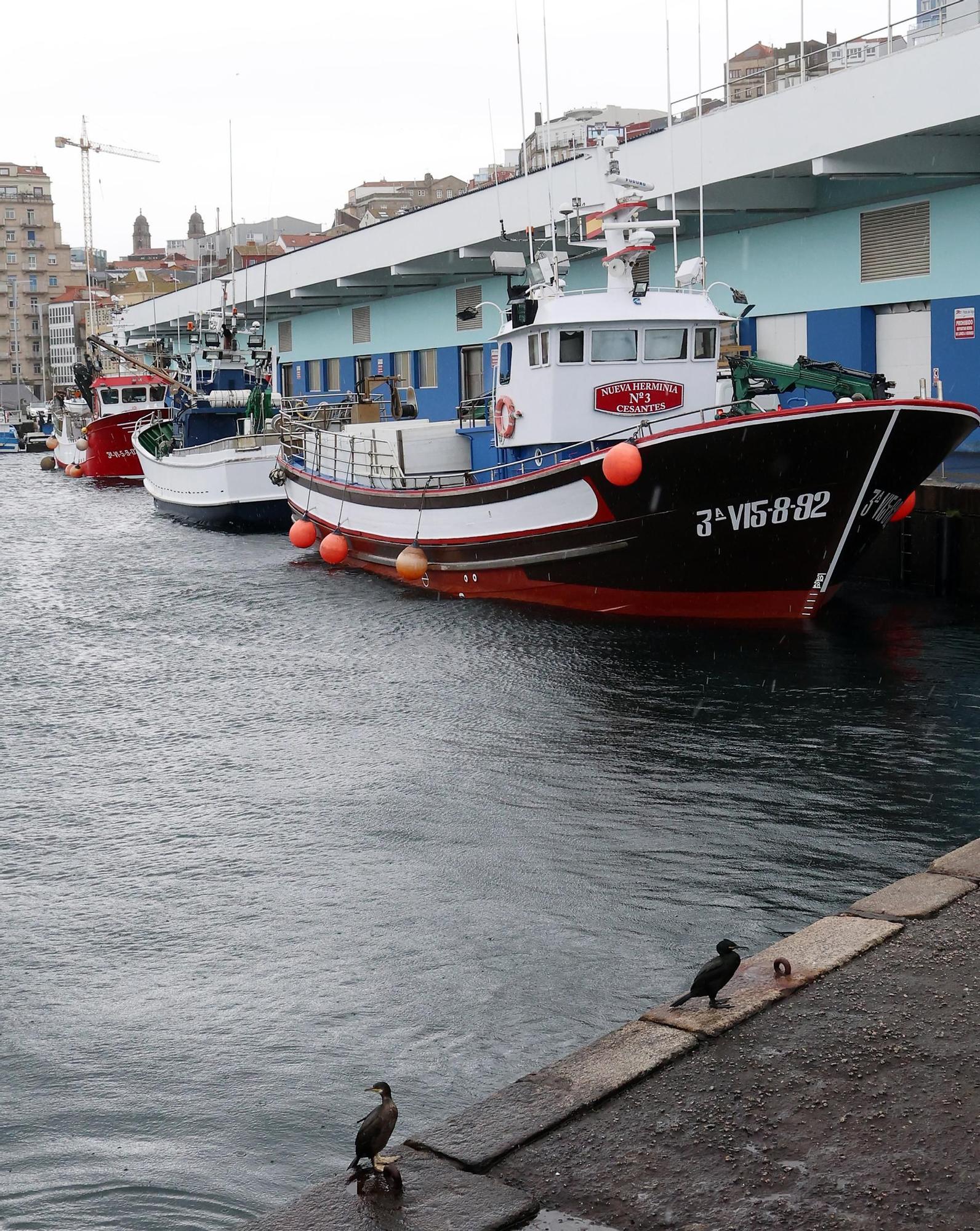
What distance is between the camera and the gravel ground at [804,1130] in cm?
387

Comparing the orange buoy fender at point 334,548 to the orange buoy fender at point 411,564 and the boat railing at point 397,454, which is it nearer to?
the boat railing at point 397,454

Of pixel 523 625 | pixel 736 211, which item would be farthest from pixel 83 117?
pixel 523 625

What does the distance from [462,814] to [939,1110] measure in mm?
5429

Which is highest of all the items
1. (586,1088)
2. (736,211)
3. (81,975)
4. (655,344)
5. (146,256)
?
(146,256)

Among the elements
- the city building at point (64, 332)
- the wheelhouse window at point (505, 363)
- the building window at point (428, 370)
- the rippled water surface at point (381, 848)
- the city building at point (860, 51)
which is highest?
the city building at point (64, 332)

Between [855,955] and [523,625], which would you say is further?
[523,625]

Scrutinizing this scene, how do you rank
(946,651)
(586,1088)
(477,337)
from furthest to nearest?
(477,337) → (946,651) → (586,1088)

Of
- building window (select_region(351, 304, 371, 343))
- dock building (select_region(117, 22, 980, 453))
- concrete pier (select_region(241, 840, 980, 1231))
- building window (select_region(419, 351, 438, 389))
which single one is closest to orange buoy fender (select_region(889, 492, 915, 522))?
dock building (select_region(117, 22, 980, 453))

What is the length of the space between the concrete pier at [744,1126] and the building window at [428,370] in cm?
3210

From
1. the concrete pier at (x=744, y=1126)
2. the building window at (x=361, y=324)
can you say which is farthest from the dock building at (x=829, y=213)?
the concrete pier at (x=744, y=1126)

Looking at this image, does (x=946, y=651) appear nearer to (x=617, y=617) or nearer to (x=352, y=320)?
(x=617, y=617)

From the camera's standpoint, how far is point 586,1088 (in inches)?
180

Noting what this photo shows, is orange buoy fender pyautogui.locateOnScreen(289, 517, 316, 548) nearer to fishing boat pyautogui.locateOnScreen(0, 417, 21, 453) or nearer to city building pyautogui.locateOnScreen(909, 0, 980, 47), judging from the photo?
city building pyautogui.locateOnScreen(909, 0, 980, 47)

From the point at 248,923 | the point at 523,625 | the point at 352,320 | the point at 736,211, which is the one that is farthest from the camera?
the point at 352,320
